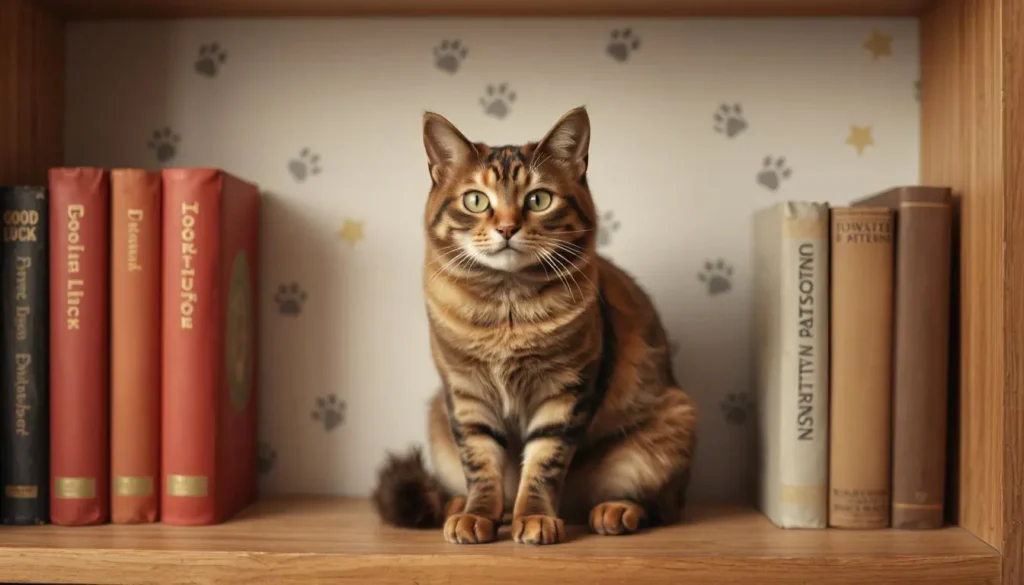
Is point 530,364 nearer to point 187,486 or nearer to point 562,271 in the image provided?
point 562,271

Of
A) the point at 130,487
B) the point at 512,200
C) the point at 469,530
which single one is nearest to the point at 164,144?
the point at 130,487

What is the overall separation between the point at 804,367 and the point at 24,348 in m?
0.86

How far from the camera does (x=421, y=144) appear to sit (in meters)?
1.28

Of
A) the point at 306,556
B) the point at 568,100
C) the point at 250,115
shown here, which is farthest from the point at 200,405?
the point at 568,100

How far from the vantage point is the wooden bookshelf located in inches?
35.7

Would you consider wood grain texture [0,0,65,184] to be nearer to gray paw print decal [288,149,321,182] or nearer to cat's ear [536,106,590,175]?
gray paw print decal [288,149,321,182]

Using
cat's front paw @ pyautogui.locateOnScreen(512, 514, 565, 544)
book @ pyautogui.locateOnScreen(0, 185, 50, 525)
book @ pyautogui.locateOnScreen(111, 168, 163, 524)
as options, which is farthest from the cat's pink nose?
book @ pyautogui.locateOnScreen(0, 185, 50, 525)

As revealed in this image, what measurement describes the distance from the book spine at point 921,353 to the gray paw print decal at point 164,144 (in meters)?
0.92

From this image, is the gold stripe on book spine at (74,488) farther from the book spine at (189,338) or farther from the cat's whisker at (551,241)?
the cat's whisker at (551,241)

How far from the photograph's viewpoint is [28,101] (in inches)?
46.9

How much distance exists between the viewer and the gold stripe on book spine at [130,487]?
106 centimetres

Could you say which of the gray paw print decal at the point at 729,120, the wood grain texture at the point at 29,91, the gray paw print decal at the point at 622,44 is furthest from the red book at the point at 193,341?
the gray paw print decal at the point at 729,120

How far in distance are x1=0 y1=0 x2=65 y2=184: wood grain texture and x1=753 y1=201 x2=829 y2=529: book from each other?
2.95 feet

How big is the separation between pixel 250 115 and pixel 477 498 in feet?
2.05
